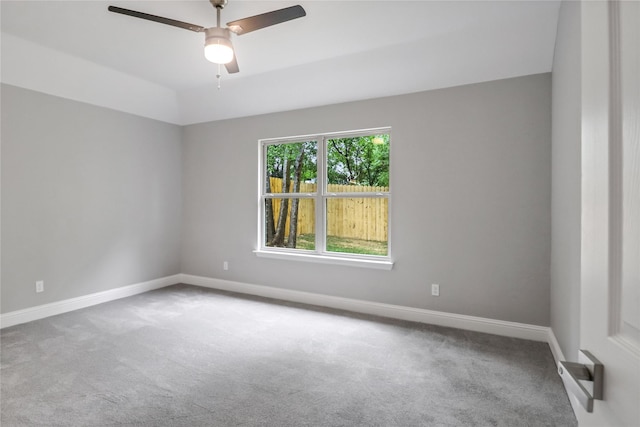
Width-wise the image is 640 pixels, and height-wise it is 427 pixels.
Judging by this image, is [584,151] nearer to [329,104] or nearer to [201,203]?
[329,104]

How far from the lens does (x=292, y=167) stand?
182 inches

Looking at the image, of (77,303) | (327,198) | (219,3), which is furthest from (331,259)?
(77,303)

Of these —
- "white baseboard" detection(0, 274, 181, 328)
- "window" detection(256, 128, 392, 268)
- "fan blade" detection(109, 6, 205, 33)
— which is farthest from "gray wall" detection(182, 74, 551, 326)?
"fan blade" detection(109, 6, 205, 33)

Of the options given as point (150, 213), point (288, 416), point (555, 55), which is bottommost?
point (288, 416)

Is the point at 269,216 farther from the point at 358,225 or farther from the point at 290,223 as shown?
the point at 358,225

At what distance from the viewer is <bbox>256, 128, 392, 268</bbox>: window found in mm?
4004

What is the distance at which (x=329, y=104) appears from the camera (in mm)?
4141

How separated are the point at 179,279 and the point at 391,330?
11.6ft

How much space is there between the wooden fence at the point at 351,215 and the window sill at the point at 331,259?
0.29 m

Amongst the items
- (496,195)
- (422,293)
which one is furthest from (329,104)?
(422,293)

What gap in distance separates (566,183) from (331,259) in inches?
101

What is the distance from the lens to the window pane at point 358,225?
157 inches

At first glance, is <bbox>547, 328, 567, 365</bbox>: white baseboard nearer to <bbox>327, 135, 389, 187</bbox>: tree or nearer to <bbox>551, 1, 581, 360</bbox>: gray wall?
<bbox>551, 1, 581, 360</bbox>: gray wall

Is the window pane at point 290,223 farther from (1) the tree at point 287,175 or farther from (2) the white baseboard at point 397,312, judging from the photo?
(2) the white baseboard at point 397,312
